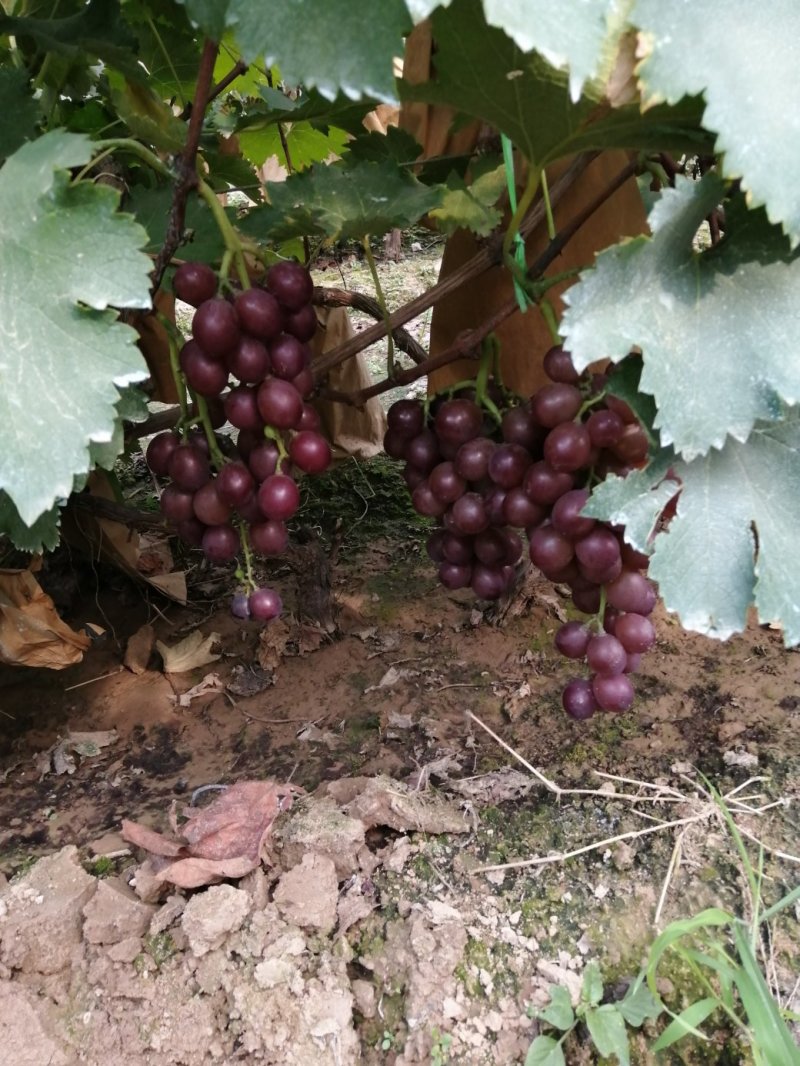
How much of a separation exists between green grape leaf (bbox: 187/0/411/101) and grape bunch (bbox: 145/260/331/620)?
0.26 metres

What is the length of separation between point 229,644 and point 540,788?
0.68 m

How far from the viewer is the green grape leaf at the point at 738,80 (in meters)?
0.62

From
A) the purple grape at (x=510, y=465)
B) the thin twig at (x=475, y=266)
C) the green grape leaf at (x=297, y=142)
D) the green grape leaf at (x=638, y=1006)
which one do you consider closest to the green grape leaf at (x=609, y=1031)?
the green grape leaf at (x=638, y=1006)

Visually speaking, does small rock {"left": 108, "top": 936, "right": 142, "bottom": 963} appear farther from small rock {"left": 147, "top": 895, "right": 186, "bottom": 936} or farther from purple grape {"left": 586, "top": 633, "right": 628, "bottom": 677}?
purple grape {"left": 586, "top": 633, "right": 628, "bottom": 677}

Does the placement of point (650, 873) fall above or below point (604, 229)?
below

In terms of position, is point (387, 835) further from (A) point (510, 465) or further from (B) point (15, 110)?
(B) point (15, 110)

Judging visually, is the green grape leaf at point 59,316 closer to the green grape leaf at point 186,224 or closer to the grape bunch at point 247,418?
the grape bunch at point 247,418

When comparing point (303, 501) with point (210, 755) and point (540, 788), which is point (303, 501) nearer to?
point (210, 755)

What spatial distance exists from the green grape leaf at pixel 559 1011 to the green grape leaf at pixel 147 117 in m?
0.96

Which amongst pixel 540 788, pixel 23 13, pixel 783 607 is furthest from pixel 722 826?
pixel 23 13

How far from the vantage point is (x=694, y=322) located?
2.43 ft

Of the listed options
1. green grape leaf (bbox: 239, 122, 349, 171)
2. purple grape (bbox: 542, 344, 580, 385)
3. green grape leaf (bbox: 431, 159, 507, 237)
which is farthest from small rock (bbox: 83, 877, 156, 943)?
green grape leaf (bbox: 239, 122, 349, 171)

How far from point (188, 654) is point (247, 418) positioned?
0.71 metres

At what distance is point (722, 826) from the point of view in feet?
3.34
